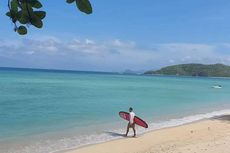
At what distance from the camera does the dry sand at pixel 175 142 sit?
13.5 meters

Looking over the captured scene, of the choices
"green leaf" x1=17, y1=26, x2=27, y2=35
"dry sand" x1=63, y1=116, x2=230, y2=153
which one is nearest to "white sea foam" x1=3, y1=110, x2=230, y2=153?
"dry sand" x1=63, y1=116, x2=230, y2=153

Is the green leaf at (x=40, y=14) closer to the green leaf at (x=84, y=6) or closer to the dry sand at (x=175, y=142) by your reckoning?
the green leaf at (x=84, y=6)

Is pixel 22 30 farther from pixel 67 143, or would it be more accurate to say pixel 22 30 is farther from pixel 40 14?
pixel 67 143

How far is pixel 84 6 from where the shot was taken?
1.58 metres

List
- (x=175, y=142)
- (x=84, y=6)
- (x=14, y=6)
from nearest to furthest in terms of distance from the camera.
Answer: (x=84, y=6) < (x=14, y=6) < (x=175, y=142)

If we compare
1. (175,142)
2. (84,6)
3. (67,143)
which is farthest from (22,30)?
(175,142)

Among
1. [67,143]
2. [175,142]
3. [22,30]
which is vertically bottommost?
[67,143]

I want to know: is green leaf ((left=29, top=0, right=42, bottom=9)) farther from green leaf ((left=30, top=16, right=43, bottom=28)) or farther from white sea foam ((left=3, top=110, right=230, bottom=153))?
white sea foam ((left=3, top=110, right=230, bottom=153))

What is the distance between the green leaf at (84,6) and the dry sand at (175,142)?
38.3 feet

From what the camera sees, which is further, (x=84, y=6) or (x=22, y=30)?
(x=22, y=30)

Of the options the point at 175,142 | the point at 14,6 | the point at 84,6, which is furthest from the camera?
the point at 175,142

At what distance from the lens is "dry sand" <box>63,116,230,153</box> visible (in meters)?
13.5

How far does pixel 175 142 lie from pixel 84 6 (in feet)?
46.8

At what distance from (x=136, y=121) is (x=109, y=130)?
1.35 m
